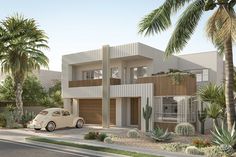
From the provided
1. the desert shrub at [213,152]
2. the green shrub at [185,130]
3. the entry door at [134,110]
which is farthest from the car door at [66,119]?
the desert shrub at [213,152]

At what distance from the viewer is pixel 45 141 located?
1820cm

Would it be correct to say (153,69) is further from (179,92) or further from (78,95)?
(78,95)

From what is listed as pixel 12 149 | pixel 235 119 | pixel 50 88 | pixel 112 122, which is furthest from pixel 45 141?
pixel 50 88

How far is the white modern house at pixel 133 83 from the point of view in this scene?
2370 cm

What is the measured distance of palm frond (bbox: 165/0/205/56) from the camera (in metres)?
16.8

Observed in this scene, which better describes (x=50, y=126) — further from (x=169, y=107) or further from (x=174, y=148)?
(x=174, y=148)

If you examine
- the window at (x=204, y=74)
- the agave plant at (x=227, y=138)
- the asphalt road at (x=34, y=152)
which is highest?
the window at (x=204, y=74)

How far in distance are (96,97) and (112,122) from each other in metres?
2.84

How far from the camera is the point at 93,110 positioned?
104 ft

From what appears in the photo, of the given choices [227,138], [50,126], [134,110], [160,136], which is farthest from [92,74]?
[227,138]

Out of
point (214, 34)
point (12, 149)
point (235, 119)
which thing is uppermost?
point (214, 34)

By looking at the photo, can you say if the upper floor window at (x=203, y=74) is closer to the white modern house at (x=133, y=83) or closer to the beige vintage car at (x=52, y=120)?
the white modern house at (x=133, y=83)

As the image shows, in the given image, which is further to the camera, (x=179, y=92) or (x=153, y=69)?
(x=153, y=69)

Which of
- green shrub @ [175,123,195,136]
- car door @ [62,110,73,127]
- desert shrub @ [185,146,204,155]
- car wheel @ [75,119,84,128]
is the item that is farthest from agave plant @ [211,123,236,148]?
car wheel @ [75,119,84,128]
